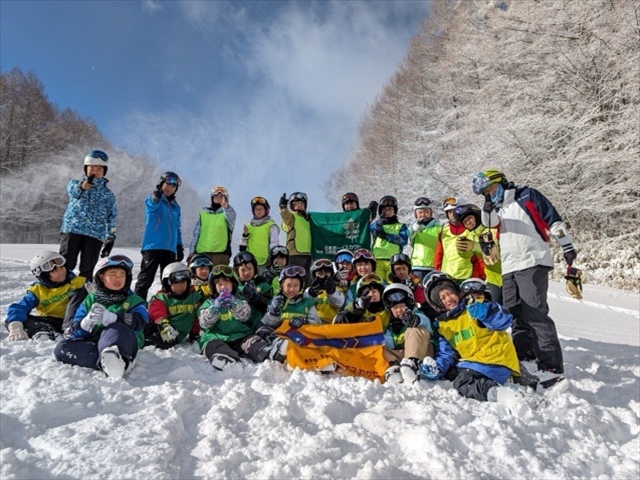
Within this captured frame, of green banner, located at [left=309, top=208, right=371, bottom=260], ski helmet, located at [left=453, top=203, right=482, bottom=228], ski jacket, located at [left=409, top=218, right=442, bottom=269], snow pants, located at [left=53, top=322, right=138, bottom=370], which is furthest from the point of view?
green banner, located at [left=309, top=208, right=371, bottom=260]

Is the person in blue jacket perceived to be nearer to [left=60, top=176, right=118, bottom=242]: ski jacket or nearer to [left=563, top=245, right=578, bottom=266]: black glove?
[left=60, top=176, right=118, bottom=242]: ski jacket

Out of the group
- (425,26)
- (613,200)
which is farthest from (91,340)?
(425,26)

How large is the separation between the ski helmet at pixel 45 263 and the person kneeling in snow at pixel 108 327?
95 cm

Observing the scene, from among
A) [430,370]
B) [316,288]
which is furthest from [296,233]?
[430,370]

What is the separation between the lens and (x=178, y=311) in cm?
460

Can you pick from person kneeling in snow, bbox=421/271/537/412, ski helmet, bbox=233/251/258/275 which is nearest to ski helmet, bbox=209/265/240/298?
ski helmet, bbox=233/251/258/275

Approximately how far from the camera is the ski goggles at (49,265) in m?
4.43

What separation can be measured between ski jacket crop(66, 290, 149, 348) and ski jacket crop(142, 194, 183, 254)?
134 centimetres

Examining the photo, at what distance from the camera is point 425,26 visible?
1850 centimetres

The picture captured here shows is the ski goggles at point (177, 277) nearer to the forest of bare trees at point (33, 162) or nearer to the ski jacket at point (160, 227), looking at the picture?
the ski jacket at point (160, 227)

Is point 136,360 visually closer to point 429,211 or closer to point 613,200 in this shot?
point 429,211

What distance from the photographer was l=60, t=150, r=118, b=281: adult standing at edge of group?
5.04m

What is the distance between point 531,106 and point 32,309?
1343 centimetres

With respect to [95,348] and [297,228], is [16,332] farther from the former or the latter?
[297,228]
